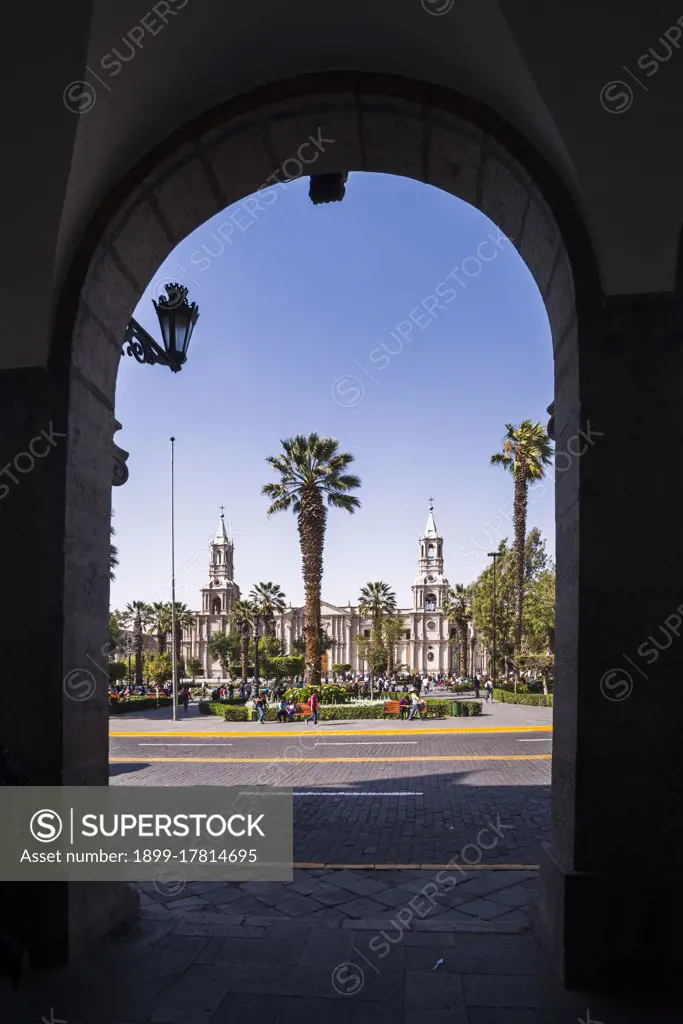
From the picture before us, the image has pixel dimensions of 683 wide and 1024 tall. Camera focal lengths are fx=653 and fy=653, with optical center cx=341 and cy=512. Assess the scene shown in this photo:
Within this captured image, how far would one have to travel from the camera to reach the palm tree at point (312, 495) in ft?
91.5

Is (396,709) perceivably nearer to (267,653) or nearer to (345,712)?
(345,712)

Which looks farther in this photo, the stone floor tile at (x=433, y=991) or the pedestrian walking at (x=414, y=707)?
the pedestrian walking at (x=414, y=707)

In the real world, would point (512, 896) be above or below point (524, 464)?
below

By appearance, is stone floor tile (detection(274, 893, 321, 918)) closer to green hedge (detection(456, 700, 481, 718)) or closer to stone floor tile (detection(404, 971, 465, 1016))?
stone floor tile (detection(404, 971, 465, 1016))

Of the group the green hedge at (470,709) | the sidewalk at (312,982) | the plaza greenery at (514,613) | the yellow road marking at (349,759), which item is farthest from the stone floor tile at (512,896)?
the plaza greenery at (514,613)

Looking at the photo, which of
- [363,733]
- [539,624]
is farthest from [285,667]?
[363,733]

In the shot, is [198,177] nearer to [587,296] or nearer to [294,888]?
[587,296]

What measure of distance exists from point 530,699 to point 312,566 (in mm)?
13003

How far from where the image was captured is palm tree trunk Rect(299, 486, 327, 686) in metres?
27.3

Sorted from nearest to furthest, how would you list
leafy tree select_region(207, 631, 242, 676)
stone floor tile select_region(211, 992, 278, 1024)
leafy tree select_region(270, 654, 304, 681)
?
stone floor tile select_region(211, 992, 278, 1024)
leafy tree select_region(270, 654, 304, 681)
leafy tree select_region(207, 631, 242, 676)

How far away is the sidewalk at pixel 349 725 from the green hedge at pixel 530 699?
157 centimetres

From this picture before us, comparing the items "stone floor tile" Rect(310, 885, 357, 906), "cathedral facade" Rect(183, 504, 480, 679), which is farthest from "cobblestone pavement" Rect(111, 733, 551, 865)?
"cathedral facade" Rect(183, 504, 480, 679)

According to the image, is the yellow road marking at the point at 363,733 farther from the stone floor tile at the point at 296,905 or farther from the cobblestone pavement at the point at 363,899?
the stone floor tile at the point at 296,905

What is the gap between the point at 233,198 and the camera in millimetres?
5363
